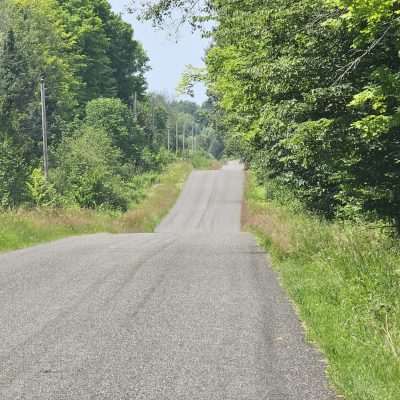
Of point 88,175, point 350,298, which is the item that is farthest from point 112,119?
point 350,298

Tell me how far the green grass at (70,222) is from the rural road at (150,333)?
665 centimetres

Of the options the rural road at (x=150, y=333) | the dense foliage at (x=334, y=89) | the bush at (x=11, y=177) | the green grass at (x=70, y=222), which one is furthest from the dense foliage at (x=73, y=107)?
the dense foliage at (x=334, y=89)

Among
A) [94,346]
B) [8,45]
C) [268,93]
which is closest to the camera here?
[94,346]

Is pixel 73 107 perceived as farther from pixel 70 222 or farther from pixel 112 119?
pixel 70 222

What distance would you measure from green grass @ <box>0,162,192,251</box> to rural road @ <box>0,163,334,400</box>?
665cm

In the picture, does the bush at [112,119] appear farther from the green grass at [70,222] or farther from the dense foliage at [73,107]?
the green grass at [70,222]

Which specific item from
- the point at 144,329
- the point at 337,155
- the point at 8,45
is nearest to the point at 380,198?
the point at 337,155

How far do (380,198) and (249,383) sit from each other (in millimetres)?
7897

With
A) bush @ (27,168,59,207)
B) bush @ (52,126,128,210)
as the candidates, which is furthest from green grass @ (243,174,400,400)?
bush @ (52,126,128,210)

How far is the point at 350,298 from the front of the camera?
31.8 ft

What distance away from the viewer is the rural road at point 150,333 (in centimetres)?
637

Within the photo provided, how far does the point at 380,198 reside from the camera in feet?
44.2

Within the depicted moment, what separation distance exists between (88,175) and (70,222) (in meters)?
20.3

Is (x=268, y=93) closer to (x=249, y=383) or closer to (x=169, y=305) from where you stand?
(x=169, y=305)
